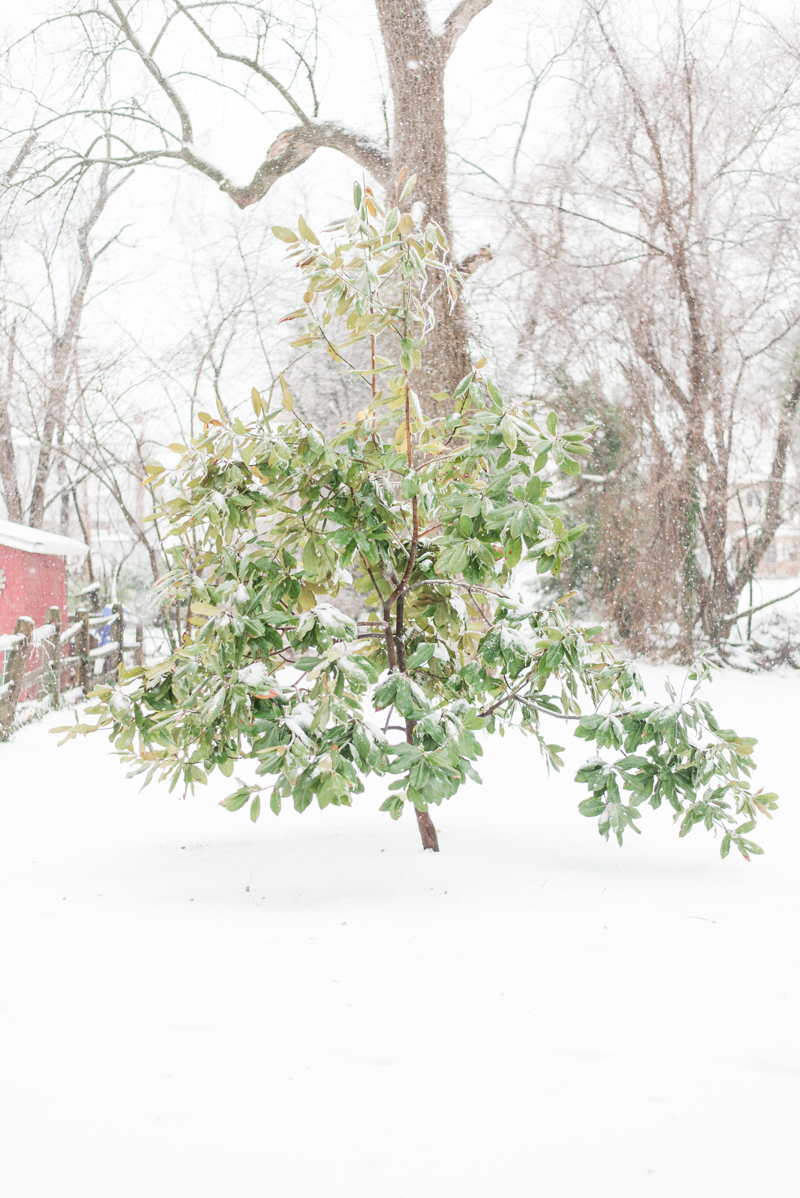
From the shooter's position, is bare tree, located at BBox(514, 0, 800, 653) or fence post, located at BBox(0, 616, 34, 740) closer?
fence post, located at BBox(0, 616, 34, 740)

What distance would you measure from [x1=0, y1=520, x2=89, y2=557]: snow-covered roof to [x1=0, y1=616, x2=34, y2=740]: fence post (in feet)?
6.94

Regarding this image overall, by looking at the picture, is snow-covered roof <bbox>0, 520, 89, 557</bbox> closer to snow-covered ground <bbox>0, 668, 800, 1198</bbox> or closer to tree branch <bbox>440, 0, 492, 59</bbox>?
snow-covered ground <bbox>0, 668, 800, 1198</bbox>

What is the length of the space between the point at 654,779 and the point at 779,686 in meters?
7.61

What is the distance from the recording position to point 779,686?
9.62 m

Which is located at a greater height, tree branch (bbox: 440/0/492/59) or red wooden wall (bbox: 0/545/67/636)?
tree branch (bbox: 440/0/492/59)

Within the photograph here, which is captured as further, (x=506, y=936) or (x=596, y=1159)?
(x=506, y=936)

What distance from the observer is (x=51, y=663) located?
26.8ft

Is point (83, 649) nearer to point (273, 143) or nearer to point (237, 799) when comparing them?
point (273, 143)

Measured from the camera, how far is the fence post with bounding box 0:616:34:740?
6465 mm

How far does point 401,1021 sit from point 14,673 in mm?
5555

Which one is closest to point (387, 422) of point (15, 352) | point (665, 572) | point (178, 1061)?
point (178, 1061)

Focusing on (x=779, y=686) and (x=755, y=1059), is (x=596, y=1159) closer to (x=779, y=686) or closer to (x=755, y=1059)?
(x=755, y=1059)

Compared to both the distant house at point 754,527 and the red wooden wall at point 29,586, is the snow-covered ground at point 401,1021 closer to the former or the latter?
the red wooden wall at point 29,586

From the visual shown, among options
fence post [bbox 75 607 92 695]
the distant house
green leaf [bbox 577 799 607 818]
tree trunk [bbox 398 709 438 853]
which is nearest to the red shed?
fence post [bbox 75 607 92 695]
